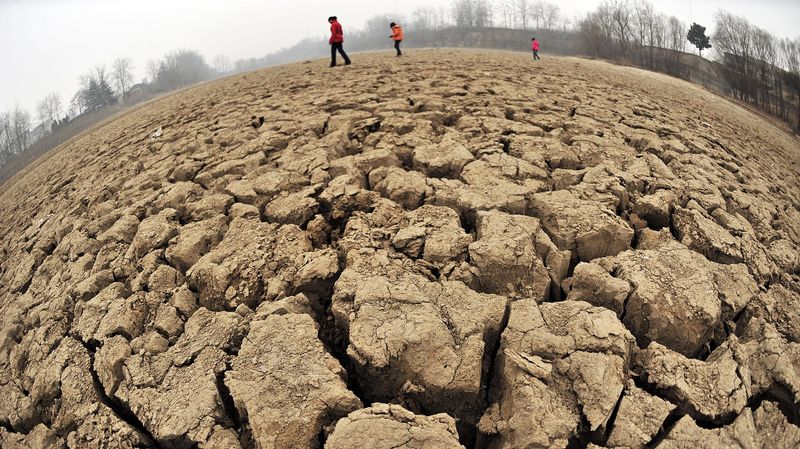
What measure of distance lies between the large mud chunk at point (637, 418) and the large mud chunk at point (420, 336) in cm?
49

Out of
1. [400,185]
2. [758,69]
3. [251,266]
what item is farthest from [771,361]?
[758,69]

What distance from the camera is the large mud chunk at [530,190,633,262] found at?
198 centimetres

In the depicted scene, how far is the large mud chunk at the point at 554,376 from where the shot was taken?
1.28 meters

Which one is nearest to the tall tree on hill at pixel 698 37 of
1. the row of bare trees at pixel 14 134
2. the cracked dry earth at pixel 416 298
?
the cracked dry earth at pixel 416 298

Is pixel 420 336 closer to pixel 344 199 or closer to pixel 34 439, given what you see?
pixel 344 199

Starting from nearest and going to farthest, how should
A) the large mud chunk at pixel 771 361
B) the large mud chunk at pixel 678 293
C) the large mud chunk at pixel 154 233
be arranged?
the large mud chunk at pixel 771 361, the large mud chunk at pixel 678 293, the large mud chunk at pixel 154 233

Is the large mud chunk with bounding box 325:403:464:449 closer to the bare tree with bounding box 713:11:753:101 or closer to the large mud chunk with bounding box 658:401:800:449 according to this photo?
the large mud chunk with bounding box 658:401:800:449

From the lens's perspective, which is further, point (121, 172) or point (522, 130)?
point (121, 172)

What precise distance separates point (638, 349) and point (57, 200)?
17.0 feet

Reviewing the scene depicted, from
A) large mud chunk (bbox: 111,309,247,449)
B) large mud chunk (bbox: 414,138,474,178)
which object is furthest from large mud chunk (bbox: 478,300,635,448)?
large mud chunk (bbox: 414,138,474,178)

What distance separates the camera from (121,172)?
142 inches

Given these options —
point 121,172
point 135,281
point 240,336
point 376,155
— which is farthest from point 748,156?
point 121,172

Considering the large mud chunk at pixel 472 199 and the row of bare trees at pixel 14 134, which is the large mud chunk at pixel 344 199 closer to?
the large mud chunk at pixel 472 199

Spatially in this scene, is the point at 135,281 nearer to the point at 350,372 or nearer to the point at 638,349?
the point at 350,372
